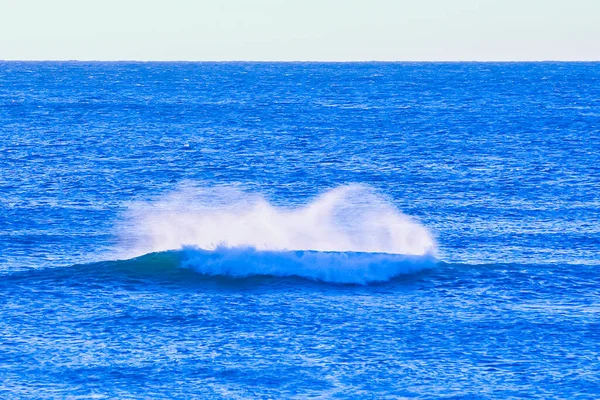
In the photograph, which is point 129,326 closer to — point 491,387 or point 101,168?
point 491,387

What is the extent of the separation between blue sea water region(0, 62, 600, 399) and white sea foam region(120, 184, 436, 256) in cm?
20

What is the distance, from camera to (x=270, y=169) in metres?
80.2

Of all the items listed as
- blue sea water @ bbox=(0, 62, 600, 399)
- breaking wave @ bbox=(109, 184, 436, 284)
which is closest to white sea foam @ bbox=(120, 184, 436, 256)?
breaking wave @ bbox=(109, 184, 436, 284)

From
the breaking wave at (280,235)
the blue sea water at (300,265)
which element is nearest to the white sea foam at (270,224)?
the breaking wave at (280,235)

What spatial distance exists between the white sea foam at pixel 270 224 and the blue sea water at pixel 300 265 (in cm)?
20

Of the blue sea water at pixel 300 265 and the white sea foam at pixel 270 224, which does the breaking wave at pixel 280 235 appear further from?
the blue sea water at pixel 300 265

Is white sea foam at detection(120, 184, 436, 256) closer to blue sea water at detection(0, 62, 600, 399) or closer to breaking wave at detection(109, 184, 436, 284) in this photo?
breaking wave at detection(109, 184, 436, 284)

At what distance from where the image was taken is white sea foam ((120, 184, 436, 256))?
53531 millimetres

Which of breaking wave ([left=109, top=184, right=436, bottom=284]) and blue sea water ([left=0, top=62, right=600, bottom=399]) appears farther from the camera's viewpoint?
breaking wave ([left=109, top=184, right=436, bottom=284])

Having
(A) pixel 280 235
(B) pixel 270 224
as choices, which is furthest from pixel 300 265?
(B) pixel 270 224

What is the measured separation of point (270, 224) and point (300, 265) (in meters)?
8.82

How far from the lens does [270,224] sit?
56656 mm

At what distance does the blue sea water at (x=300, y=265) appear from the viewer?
3434 centimetres

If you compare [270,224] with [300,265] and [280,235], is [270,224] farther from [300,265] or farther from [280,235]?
[300,265]
